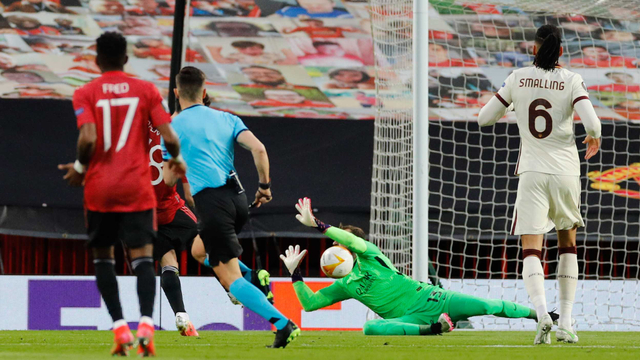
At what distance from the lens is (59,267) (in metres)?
12.0

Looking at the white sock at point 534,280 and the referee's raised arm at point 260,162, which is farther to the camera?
the white sock at point 534,280

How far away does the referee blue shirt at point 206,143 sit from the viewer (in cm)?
493

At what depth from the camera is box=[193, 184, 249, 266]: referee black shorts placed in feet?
15.9

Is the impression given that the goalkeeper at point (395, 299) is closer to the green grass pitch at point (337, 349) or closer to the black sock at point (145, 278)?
the green grass pitch at point (337, 349)

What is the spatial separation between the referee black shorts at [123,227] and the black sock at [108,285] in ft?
0.27

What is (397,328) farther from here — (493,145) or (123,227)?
(493,145)

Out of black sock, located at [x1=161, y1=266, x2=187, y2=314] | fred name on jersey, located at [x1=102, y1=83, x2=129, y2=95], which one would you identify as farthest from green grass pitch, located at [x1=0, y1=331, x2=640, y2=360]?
fred name on jersey, located at [x1=102, y1=83, x2=129, y2=95]

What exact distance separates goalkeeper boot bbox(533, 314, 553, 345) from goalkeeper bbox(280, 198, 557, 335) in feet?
3.35

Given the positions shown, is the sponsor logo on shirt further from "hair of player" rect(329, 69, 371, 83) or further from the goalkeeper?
"hair of player" rect(329, 69, 371, 83)

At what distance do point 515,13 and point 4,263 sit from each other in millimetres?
6906

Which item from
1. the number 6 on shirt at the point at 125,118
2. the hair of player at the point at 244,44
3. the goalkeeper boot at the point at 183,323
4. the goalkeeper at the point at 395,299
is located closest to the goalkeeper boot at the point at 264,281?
the goalkeeper at the point at 395,299

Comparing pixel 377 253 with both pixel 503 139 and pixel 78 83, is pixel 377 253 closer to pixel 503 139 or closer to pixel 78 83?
pixel 503 139

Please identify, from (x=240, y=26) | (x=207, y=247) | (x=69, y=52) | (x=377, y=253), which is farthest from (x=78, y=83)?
(x=207, y=247)

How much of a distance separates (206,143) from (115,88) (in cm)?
96
